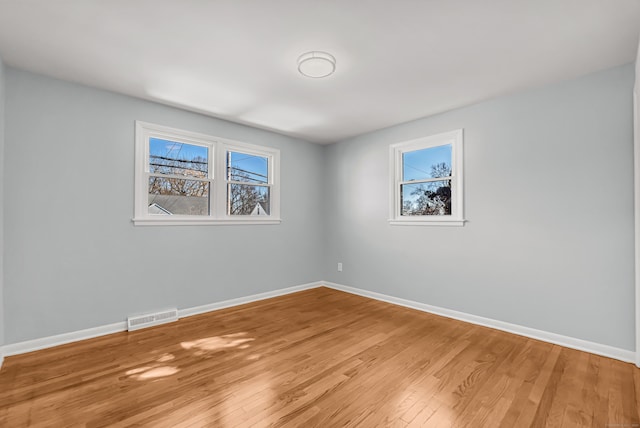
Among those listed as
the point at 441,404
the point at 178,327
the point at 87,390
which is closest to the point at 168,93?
the point at 178,327

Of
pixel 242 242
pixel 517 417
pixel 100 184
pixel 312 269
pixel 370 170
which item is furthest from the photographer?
pixel 312 269

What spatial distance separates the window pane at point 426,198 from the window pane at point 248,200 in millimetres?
2099

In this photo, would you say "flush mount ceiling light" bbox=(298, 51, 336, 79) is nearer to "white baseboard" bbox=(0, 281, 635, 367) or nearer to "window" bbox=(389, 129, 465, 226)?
"window" bbox=(389, 129, 465, 226)

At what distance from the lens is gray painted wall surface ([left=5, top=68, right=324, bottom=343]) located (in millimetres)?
2684

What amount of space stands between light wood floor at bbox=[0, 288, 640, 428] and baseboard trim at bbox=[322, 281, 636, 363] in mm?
109

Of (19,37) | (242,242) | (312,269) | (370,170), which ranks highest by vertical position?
(19,37)

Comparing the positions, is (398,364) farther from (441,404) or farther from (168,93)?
(168,93)

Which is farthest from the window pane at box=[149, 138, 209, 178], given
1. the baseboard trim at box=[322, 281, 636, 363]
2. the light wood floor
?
the baseboard trim at box=[322, 281, 636, 363]

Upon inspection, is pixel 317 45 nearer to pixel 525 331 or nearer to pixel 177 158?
pixel 177 158

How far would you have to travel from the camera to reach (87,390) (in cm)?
207

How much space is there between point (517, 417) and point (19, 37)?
4348mm

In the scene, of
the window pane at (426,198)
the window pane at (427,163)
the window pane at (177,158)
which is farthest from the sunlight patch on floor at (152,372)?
the window pane at (427,163)

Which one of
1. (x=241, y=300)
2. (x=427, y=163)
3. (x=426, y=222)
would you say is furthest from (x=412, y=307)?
(x=241, y=300)

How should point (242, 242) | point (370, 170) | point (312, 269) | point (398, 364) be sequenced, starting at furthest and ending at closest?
point (312, 269), point (370, 170), point (242, 242), point (398, 364)
